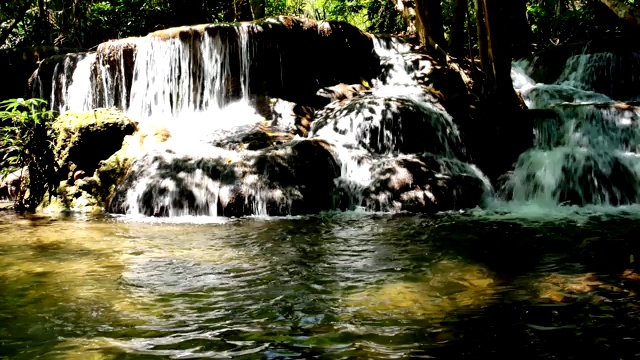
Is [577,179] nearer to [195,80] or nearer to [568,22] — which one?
[195,80]

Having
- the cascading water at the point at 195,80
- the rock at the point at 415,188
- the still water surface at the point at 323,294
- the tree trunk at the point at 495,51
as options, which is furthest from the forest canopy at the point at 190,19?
the still water surface at the point at 323,294

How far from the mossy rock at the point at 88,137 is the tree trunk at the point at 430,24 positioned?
6.82m

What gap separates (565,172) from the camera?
834cm

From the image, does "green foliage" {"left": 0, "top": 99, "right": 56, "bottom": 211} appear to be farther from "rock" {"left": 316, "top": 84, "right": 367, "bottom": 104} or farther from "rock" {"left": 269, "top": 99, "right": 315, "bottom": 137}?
"rock" {"left": 316, "top": 84, "right": 367, "bottom": 104}

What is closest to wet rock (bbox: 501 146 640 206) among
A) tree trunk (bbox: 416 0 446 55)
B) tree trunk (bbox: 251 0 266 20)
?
tree trunk (bbox: 416 0 446 55)

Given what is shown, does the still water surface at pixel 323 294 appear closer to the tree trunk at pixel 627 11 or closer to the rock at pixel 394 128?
the tree trunk at pixel 627 11

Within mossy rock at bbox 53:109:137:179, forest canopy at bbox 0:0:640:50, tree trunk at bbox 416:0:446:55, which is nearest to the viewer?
mossy rock at bbox 53:109:137:179

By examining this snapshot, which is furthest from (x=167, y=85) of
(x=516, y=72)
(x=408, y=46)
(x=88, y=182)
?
(x=516, y=72)

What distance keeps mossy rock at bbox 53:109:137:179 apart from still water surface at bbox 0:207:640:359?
3.34 m

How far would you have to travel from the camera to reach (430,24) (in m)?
12.9

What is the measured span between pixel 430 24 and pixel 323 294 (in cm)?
1061

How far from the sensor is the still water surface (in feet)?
8.84

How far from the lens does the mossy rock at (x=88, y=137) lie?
360 inches

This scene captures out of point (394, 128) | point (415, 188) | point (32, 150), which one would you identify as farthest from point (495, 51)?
point (32, 150)
